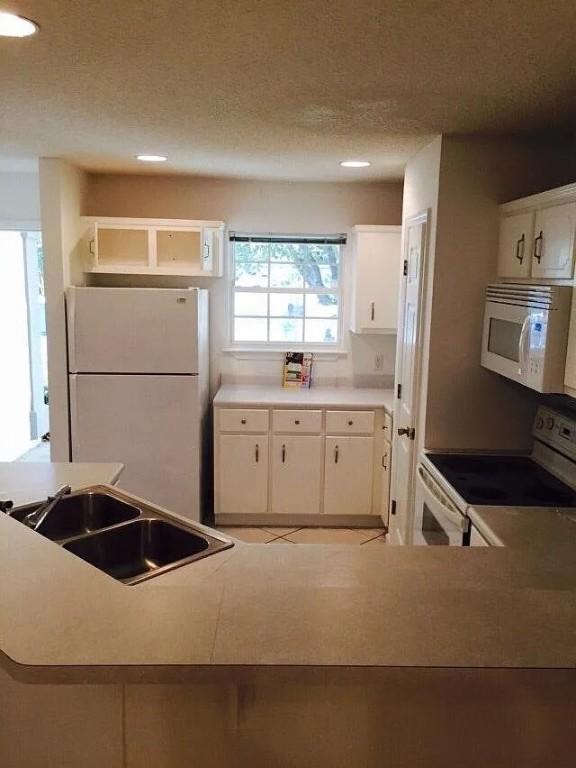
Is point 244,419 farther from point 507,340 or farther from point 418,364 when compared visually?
point 507,340

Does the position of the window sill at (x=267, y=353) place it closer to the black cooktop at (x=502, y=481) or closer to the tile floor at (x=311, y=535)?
the tile floor at (x=311, y=535)

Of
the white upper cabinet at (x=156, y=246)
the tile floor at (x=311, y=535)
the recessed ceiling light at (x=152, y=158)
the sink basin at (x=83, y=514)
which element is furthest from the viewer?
the white upper cabinet at (x=156, y=246)

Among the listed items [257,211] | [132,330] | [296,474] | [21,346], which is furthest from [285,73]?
[21,346]

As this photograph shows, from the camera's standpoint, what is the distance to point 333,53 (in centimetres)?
170

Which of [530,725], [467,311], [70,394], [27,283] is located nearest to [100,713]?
[530,725]

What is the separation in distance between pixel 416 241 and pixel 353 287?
1.25 metres

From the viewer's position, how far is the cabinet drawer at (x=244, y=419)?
157 inches

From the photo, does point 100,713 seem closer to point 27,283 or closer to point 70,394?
point 70,394

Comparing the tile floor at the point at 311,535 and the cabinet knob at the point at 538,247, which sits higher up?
the cabinet knob at the point at 538,247

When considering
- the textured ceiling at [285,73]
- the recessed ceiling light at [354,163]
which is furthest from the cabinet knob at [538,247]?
the recessed ceiling light at [354,163]

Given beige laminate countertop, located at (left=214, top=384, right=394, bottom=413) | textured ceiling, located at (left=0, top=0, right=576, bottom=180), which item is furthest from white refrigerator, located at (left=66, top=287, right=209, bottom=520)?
textured ceiling, located at (left=0, top=0, right=576, bottom=180)

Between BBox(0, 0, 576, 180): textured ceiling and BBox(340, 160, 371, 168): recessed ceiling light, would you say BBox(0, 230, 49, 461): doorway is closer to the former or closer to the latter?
BBox(0, 0, 576, 180): textured ceiling

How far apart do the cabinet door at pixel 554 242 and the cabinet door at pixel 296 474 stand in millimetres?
2005

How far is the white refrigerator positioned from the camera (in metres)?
3.73
